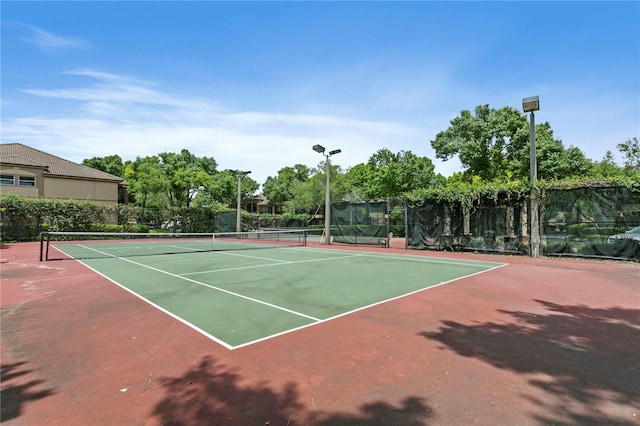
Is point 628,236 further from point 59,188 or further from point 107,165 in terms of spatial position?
point 107,165

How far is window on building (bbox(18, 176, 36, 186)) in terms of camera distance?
27.2 meters

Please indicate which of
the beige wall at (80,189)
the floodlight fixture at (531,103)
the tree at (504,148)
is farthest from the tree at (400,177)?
the beige wall at (80,189)

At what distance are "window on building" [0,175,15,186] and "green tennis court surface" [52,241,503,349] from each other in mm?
22386

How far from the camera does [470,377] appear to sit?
3.23m

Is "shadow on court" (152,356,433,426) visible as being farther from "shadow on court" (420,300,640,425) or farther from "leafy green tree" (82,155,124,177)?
"leafy green tree" (82,155,124,177)

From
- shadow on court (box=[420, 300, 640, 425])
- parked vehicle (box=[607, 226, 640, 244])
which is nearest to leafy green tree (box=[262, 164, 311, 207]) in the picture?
parked vehicle (box=[607, 226, 640, 244])

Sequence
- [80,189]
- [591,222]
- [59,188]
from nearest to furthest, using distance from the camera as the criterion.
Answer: [591,222], [59,188], [80,189]

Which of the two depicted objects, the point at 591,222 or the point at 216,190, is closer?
the point at 591,222

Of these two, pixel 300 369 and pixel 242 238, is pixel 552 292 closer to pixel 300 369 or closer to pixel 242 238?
pixel 300 369

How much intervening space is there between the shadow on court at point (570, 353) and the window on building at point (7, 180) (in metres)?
34.7

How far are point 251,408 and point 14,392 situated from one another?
220 cm

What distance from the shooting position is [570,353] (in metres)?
3.79

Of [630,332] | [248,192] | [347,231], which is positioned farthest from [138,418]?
[248,192]

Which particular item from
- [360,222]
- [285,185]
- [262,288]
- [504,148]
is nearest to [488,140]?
[504,148]
